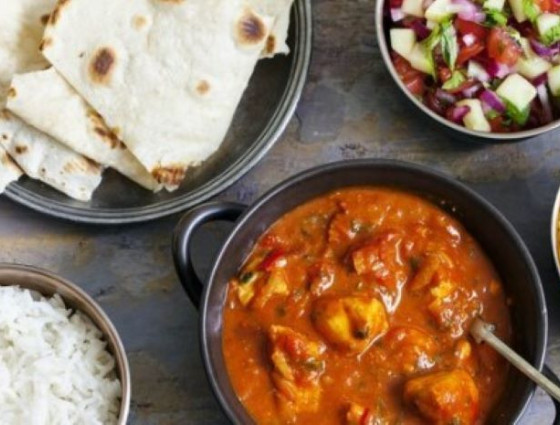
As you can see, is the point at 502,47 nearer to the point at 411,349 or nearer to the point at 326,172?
the point at 326,172

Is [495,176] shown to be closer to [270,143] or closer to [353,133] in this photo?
[353,133]

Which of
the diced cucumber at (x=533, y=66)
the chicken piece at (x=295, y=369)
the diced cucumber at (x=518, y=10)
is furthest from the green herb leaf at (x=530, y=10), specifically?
the chicken piece at (x=295, y=369)

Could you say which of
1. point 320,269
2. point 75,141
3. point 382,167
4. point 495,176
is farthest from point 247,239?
point 495,176

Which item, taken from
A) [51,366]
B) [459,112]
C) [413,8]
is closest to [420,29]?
[413,8]

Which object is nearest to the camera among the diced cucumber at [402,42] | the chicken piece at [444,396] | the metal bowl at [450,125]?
the chicken piece at [444,396]

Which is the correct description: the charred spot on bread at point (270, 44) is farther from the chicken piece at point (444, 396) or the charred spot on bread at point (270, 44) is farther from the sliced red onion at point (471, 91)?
the chicken piece at point (444, 396)

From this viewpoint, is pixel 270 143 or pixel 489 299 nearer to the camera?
pixel 489 299

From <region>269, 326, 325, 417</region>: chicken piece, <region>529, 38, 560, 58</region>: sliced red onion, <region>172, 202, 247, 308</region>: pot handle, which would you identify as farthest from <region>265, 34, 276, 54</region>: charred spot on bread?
<region>269, 326, 325, 417</region>: chicken piece
